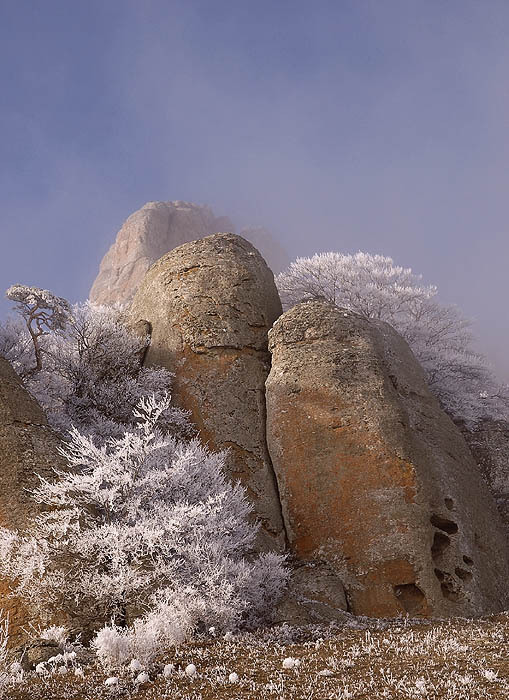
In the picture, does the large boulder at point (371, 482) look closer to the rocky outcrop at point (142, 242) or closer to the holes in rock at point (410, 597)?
the holes in rock at point (410, 597)

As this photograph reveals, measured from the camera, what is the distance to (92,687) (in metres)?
7.61

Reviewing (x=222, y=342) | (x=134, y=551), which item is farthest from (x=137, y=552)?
(x=222, y=342)

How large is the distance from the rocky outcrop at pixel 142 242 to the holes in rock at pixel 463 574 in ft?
198

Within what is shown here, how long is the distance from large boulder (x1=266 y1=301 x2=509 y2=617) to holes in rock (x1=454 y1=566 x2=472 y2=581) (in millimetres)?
31

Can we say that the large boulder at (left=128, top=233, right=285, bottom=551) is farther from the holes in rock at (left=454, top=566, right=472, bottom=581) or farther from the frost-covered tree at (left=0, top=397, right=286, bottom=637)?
the holes in rock at (left=454, top=566, right=472, bottom=581)

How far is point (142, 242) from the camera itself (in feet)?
264

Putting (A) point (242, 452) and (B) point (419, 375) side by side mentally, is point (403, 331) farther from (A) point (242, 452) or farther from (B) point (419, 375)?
(A) point (242, 452)

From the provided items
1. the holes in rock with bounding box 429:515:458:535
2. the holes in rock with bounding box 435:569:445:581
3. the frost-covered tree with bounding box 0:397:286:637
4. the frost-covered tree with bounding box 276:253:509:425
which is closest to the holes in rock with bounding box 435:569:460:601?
→ the holes in rock with bounding box 435:569:445:581

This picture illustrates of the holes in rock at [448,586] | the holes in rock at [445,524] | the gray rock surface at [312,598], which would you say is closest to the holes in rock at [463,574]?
the holes in rock at [448,586]

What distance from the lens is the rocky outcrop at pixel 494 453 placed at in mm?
20609

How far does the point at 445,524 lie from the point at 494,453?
21.5 ft

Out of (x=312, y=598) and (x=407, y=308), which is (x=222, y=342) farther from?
(x=407, y=308)

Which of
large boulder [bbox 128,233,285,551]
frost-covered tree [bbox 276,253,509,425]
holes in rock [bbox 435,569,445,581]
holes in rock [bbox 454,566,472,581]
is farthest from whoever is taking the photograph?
frost-covered tree [bbox 276,253,509,425]

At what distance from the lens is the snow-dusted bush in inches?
696
